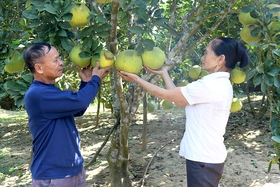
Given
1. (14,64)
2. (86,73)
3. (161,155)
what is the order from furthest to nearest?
(161,155) → (14,64) → (86,73)

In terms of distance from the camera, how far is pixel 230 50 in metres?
1.78

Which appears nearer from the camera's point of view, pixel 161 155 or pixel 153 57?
pixel 153 57

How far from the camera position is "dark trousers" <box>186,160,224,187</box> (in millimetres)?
1749

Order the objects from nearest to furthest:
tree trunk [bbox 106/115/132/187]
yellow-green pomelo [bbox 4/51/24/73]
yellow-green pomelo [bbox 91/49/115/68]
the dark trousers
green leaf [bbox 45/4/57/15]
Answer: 1. green leaf [bbox 45/4/57/15]
2. yellow-green pomelo [bbox 91/49/115/68]
3. the dark trousers
4. yellow-green pomelo [bbox 4/51/24/73]
5. tree trunk [bbox 106/115/132/187]

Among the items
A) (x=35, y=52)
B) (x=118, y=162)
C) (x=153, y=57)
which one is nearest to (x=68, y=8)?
(x=35, y=52)

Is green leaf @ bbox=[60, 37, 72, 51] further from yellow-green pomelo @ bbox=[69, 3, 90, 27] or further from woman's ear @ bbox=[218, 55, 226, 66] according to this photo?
woman's ear @ bbox=[218, 55, 226, 66]

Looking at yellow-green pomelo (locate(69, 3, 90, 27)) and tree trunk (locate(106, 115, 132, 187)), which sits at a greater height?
yellow-green pomelo (locate(69, 3, 90, 27))

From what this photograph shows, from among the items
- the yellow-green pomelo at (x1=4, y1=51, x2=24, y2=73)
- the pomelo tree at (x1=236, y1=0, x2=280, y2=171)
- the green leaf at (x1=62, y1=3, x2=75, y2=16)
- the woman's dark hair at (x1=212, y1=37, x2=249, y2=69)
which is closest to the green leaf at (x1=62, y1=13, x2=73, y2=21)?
the green leaf at (x1=62, y1=3, x2=75, y2=16)

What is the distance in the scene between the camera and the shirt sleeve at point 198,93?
1.70 m

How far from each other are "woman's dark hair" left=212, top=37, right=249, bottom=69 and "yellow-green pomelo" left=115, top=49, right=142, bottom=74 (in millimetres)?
474

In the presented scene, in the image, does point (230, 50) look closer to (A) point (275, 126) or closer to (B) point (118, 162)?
(A) point (275, 126)

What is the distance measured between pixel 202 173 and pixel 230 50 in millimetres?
741

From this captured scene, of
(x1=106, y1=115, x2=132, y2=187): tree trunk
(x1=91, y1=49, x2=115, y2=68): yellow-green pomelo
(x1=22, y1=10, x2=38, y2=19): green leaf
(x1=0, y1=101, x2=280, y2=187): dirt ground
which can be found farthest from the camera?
(x1=0, y1=101, x2=280, y2=187): dirt ground

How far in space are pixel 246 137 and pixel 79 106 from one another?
15.5ft
